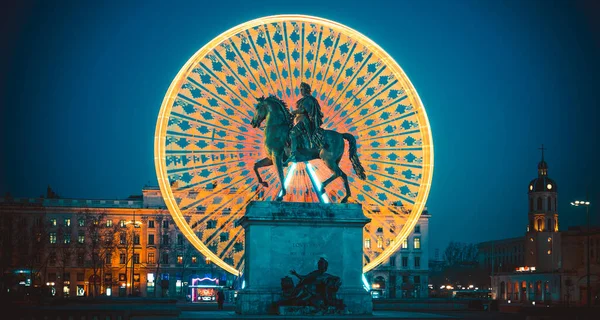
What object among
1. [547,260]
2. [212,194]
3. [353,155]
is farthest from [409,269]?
[353,155]

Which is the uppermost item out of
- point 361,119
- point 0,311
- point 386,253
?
point 361,119

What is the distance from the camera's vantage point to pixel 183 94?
4253 cm

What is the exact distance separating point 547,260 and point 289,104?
100751 millimetres

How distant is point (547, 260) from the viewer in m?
135

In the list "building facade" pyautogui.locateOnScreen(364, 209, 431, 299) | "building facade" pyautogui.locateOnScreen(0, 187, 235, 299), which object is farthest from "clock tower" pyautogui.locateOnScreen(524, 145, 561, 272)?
"building facade" pyautogui.locateOnScreen(0, 187, 235, 299)

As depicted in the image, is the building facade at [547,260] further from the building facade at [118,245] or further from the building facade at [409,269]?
the building facade at [118,245]

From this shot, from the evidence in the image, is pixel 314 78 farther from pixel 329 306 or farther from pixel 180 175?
pixel 329 306

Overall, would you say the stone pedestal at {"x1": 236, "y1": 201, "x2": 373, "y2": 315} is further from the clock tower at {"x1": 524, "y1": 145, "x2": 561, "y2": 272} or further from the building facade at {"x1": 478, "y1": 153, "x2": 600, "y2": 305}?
the clock tower at {"x1": 524, "y1": 145, "x2": 561, "y2": 272}

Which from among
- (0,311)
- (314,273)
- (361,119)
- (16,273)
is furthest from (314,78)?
(16,273)

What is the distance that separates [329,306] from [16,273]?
7033 centimetres

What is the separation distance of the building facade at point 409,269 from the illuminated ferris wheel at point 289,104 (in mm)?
89873

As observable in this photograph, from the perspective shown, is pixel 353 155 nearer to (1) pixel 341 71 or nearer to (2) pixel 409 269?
(1) pixel 341 71

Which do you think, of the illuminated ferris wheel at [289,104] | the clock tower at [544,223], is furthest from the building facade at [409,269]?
the illuminated ferris wheel at [289,104]

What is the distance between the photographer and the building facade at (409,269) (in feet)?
438
